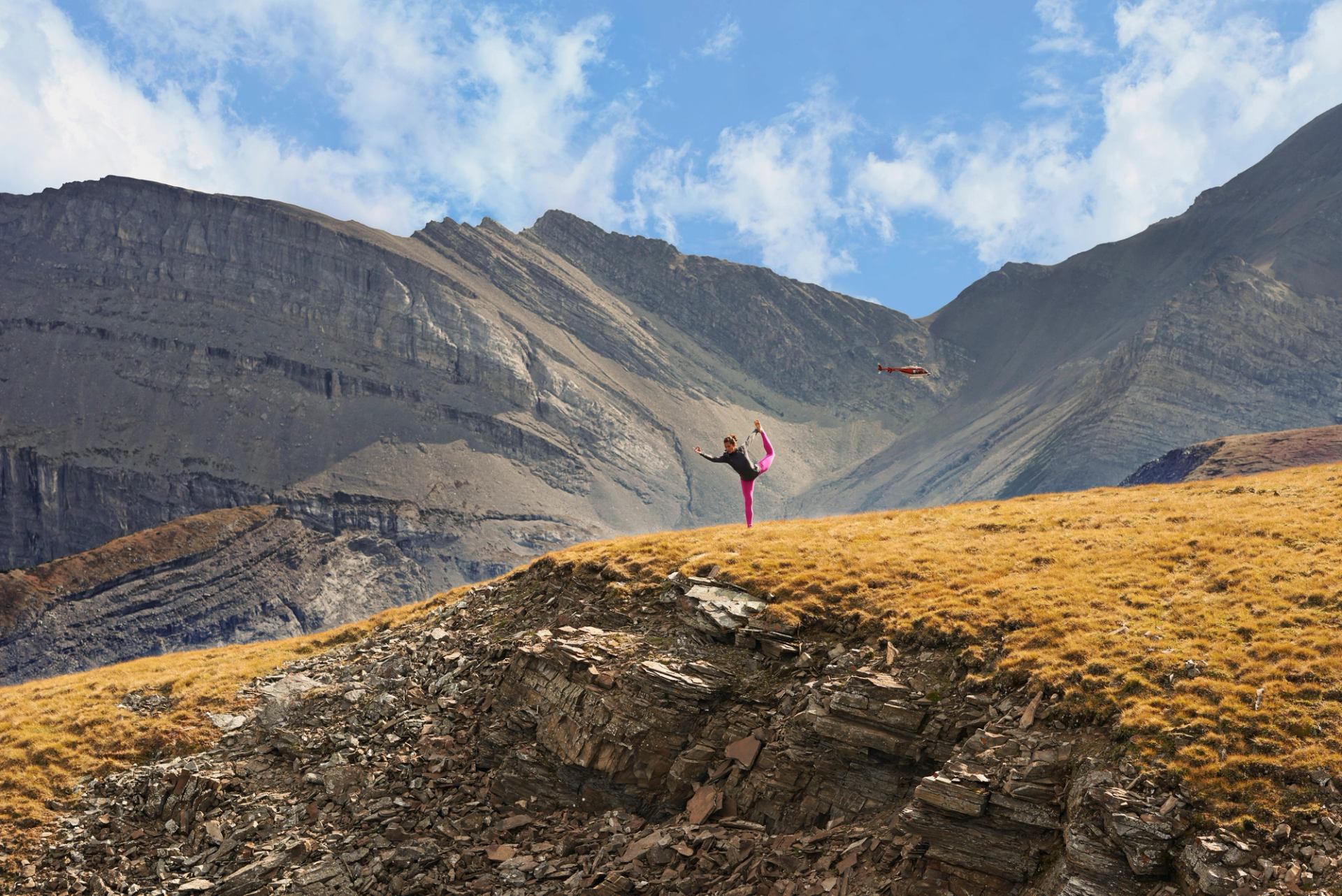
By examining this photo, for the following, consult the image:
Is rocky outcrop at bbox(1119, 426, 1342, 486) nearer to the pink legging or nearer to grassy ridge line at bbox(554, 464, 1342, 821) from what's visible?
grassy ridge line at bbox(554, 464, 1342, 821)

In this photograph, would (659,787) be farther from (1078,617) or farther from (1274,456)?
(1274,456)

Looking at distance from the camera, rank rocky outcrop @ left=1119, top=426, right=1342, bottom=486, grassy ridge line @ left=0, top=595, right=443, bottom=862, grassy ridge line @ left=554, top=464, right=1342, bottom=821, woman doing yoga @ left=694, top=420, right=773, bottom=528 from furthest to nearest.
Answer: rocky outcrop @ left=1119, top=426, right=1342, bottom=486 < woman doing yoga @ left=694, top=420, right=773, bottom=528 < grassy ridge line @ left=0, top=595, right=443, bottom=862 < grassy ridge line @ left=554, top=464, right=1342, bottom=821

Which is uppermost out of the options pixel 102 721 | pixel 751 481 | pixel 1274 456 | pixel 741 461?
pixel 741 461

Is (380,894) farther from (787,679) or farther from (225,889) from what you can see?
(787,679)

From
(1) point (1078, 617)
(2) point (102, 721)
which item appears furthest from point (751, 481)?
(2) point (102, 721)

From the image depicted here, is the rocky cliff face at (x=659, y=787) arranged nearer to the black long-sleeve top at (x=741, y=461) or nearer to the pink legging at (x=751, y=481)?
the black long-sleeve top at (x=741, y=461)

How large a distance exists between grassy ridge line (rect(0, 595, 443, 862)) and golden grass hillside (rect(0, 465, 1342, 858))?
7cm

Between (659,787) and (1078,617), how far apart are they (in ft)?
31.4

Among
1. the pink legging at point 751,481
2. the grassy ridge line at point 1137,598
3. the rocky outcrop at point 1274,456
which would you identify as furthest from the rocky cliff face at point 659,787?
the rocky outcrop at point 1274,456

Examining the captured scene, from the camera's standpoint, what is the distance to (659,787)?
20.6 meters

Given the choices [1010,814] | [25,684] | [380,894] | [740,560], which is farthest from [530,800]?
[25,684]

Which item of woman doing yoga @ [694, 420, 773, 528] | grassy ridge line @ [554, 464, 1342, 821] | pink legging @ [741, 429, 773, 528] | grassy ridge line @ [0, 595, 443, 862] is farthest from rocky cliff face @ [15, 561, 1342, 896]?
pink legging @ [741, 429, 773, 528]

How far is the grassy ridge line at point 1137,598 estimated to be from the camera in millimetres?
15672

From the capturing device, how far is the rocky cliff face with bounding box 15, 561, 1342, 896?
15742 mm
